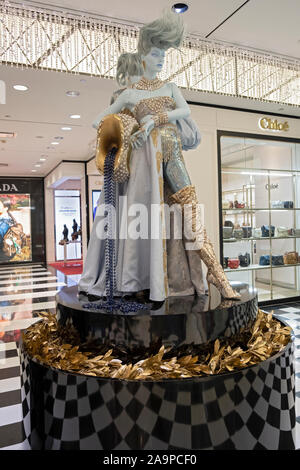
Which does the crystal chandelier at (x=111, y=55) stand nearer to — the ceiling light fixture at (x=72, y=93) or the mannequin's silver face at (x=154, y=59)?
the ceiling light fixture at (x=72, y=93)

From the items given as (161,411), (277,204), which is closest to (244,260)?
(277,204)

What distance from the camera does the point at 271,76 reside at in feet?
16.4

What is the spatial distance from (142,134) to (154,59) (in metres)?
0.48

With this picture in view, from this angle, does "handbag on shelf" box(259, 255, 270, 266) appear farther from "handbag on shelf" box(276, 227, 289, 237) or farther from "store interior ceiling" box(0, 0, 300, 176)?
"store interior ceiling" box(0, 0, 300, 176)

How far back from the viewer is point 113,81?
448 cm

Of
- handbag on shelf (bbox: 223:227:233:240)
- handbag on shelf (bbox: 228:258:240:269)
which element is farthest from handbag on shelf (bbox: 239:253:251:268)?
handbag on shelf (bbox: 223:227:233:240)

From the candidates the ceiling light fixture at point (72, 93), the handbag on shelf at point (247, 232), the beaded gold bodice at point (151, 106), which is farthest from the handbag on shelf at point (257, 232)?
the beaded gold bodice at point (151, 106)

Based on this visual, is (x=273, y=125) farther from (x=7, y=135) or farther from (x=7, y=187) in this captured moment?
(x=7, y=187)

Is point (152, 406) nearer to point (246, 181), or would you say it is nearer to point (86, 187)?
point (246, 181)

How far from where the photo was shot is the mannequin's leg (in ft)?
6.53

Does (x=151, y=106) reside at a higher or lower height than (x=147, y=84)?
lower

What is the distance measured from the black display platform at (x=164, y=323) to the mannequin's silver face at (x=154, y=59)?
51.9 inches

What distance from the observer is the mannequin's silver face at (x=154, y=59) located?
2.05 meters

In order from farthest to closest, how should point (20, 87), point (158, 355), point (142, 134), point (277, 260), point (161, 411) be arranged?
point (277, 260), point (20, 87), point (142, 134), point (158, 355), point (161, 411)
